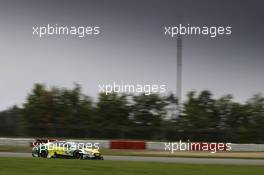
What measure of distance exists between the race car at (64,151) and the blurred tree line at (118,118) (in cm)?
44

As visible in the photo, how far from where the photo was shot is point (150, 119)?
18.0m

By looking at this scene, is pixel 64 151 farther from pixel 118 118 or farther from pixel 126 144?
pixel 126 144

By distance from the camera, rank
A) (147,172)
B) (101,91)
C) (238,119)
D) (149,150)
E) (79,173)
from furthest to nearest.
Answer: (149,150)
(238,119)
(101,91)
(147,172)
(79,173)

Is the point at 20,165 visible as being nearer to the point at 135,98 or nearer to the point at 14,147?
the point at 135,98

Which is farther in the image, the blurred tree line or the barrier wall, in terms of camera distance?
the barrier wall

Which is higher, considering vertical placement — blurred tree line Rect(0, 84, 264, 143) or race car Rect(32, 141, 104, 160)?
blurred tree line Rect(0, 84, 264, 143)

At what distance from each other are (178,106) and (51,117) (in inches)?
165

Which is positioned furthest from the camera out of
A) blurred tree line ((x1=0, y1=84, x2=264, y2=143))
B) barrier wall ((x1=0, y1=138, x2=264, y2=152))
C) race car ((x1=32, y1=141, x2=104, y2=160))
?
barrier wall ((x1=0, y1=138, x2=264, y2=152))

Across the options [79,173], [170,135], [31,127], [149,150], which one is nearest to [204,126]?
[170,135]

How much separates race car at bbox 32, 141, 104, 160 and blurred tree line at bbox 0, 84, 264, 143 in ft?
1.44

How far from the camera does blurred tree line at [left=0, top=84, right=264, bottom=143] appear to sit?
17500 mm

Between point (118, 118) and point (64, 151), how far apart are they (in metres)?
2.25

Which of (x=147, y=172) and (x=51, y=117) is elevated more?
(x=51, y=117)

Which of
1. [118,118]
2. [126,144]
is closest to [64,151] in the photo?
[118,118]
